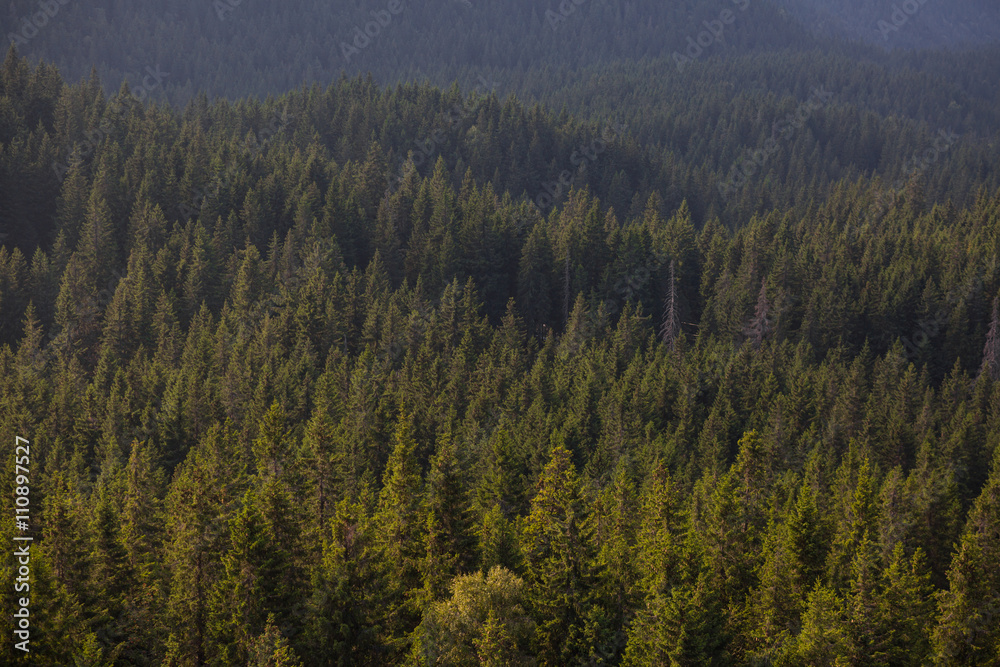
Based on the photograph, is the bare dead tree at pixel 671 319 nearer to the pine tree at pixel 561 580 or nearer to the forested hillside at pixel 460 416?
the forested hillside at pixel 460 416

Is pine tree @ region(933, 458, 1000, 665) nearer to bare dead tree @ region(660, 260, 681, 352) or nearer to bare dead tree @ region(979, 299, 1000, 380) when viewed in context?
bare dead tree @ region(660, 260, 681, 352)

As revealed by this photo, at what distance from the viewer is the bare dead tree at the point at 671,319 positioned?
4695 inches

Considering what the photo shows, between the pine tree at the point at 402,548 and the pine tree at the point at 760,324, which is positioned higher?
the pine tree at the point at 760,324

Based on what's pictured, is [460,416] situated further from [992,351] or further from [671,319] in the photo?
[992,351]

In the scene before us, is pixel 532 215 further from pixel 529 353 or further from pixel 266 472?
pixel 266 472

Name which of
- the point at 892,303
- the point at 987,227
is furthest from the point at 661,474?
the point at 987,227

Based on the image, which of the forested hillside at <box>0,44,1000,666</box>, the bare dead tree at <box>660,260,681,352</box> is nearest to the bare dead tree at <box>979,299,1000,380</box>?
the forested hillside at <box>0,44,1000,666</box>

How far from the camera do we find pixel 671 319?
120 meters

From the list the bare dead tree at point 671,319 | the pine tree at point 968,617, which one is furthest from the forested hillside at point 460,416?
the bare dead tree at point 671,319

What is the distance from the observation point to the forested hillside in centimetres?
3975

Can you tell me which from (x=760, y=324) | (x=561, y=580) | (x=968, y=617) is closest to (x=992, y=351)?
(x=760, y=324)

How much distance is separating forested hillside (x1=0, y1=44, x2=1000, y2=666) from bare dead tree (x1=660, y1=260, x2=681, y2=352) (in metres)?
1.77

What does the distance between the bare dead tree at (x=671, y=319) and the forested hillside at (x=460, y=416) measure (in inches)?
69.7

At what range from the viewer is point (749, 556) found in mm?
42969
